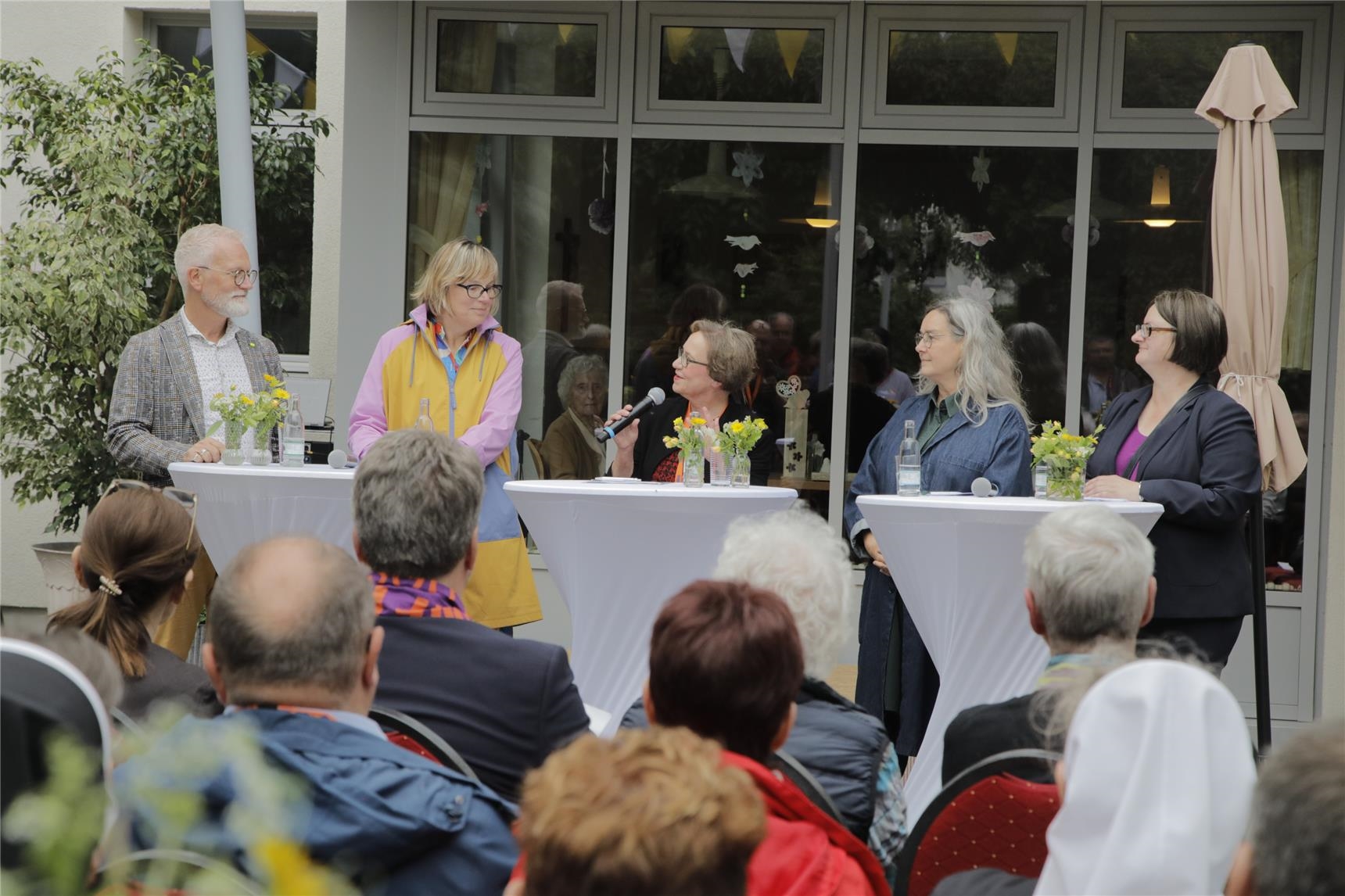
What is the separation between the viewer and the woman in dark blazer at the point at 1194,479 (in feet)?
14.5

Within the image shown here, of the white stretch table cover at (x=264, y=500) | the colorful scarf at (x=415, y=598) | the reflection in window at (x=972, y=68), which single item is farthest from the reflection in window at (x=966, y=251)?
the colorful scarf at (x=415, y=598)

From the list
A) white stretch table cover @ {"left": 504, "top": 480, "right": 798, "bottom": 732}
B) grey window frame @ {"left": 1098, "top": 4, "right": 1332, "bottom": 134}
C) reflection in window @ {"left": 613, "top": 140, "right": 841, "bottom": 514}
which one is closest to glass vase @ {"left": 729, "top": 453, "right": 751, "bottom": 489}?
white stretch table cover @ {"left": 504, "top": 480, "right": 798, "bottom": 732}

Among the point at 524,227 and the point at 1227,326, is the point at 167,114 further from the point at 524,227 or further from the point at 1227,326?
the point at 1227,326

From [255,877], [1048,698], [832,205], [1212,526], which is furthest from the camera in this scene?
[832,205]

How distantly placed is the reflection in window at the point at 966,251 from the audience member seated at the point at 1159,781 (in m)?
5.63

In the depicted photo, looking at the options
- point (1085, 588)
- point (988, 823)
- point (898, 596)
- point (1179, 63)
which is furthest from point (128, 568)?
point (1179, 63)

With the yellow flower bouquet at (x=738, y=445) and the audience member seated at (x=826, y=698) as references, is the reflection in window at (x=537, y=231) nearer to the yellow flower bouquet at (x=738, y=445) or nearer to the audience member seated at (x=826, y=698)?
the yellow flower bouquet at (x=738, y=445)

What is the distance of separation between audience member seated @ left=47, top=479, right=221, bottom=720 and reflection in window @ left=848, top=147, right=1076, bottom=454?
481cm

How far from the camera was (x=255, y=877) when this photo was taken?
61.4 inches

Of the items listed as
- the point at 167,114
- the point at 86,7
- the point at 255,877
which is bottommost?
the point at 255,877

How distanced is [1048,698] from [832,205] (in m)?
5.22

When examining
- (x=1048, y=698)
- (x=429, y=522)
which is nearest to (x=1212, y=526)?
(x=1048, y=698)

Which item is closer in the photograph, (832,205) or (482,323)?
(482,323)

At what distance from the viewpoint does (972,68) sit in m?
6.97
